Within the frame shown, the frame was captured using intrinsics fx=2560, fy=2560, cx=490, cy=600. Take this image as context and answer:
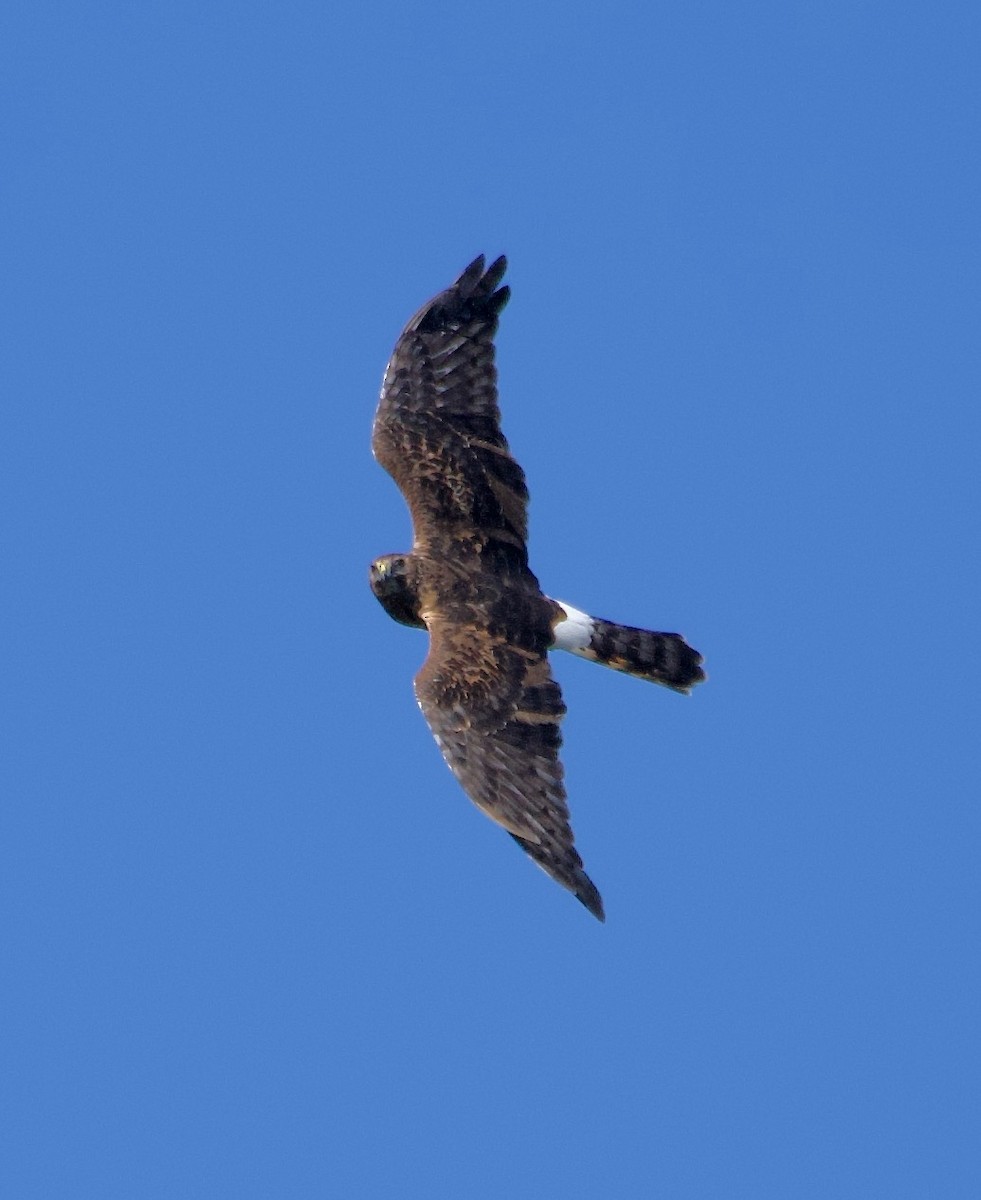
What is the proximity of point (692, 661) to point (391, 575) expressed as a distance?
2.02m

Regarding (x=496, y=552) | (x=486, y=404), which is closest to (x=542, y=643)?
(x=496, y=552)

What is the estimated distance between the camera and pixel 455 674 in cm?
1520

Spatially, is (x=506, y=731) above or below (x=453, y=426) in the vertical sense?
below

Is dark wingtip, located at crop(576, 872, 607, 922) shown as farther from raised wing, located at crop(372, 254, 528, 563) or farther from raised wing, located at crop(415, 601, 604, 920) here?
raised wing, located at crop(372, 254, 528, 563)

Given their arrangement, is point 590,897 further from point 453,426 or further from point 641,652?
point 453,426

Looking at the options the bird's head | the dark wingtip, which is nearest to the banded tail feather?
the bird's head

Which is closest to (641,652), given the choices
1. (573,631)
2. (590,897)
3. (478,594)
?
(573,631)

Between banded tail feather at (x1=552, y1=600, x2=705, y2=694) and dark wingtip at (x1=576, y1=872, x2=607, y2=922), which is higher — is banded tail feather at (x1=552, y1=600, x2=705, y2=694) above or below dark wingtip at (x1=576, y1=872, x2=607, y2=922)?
above

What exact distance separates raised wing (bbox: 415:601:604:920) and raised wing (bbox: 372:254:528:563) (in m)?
0.91

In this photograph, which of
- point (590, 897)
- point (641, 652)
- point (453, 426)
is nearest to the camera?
point (590, 897)

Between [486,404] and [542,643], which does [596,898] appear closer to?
[542,643]

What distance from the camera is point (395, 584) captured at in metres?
16.0

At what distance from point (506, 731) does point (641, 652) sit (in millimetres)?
1722

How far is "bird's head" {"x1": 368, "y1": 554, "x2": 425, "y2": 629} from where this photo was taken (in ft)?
52.3
